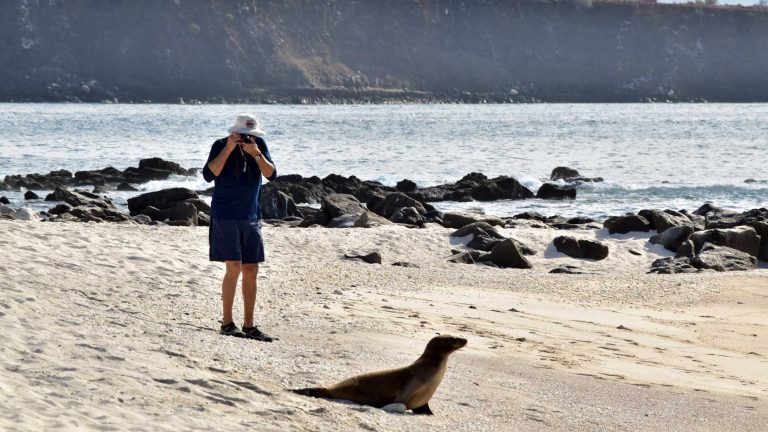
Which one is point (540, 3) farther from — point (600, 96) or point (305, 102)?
point (305, 102)

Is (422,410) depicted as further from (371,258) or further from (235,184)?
(371,258)

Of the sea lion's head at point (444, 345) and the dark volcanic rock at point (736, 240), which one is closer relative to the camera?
the sea lion's head at point (444, 345)

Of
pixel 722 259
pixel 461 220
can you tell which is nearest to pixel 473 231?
pixel 461 220

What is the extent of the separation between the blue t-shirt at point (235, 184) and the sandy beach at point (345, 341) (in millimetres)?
799

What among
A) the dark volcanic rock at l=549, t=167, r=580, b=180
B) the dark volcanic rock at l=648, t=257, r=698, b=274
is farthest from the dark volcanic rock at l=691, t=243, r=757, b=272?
the dark volcanic rock at l=549, t=167, r=580, b=180

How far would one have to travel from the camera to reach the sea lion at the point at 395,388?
19.7 feet

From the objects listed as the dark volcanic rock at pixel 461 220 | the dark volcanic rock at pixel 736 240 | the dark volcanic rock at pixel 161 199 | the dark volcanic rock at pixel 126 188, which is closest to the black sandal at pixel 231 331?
the dark volcanic rock at pixel 736 240

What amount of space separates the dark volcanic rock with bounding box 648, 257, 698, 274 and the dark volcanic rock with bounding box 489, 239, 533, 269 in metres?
1.53

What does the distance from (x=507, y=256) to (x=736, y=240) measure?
11.1 feet

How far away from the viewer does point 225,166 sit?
737 centimetres

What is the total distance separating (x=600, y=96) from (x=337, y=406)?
16152 cm

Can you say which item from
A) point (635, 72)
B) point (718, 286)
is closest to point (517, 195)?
point (718, 286)

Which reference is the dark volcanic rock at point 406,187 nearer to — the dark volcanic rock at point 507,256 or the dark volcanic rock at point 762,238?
the dark volcanic rock at point 762,238

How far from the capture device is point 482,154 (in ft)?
151
